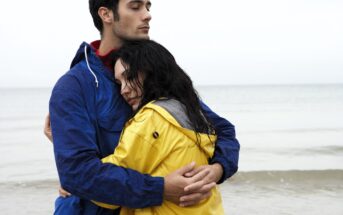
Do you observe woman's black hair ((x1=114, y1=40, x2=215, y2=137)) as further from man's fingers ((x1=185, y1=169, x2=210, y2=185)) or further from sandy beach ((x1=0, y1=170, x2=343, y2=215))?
sandy beach ((x1=0, y1=170, x2=343, y2=215))

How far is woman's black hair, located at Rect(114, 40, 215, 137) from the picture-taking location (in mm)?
2189

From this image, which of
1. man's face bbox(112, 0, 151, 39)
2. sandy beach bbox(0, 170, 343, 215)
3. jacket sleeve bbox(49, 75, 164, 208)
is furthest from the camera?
sandy beach bbox(0, 170, 343, 215)

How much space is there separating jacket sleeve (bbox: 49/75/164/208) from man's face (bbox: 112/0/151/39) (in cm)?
50

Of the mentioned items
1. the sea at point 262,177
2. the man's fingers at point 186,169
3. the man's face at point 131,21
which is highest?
the man's face at point 131,21

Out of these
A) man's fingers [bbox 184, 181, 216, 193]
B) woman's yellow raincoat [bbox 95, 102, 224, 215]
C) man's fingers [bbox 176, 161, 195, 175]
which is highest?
woman's yellow raincoat [bbox 95, 102, 224, 215]

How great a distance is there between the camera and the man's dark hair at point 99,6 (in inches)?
96.0

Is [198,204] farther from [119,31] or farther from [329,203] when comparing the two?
[329,203]

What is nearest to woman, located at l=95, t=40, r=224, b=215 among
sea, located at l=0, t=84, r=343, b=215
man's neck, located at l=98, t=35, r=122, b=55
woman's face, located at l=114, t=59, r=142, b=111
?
woman's face, located at l=114, t=59, r=142, b=111

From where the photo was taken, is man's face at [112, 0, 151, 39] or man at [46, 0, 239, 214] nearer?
man at [46, 0, 239, 214]

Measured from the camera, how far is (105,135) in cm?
220

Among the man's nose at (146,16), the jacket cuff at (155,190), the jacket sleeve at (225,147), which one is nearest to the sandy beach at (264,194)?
the jacket sleeve at (225,147)

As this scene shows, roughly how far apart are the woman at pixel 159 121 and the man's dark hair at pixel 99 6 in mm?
202

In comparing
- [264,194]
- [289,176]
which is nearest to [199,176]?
[264,194]

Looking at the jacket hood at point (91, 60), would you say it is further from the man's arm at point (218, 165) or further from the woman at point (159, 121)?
the man's arm at point (218, 165)
